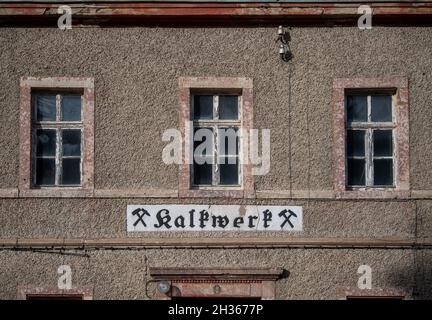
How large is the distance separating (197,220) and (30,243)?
7.45 ft

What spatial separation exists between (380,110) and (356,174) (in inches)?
37.9

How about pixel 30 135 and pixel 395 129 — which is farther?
pixel 395 129

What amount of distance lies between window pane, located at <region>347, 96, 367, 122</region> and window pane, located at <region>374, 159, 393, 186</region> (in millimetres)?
665

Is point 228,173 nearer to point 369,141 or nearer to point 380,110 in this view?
point 369,141

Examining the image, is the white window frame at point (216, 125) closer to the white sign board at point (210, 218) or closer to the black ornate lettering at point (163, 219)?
the white sign board at point (210, 218)

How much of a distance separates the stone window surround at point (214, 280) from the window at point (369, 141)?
1.81 meters

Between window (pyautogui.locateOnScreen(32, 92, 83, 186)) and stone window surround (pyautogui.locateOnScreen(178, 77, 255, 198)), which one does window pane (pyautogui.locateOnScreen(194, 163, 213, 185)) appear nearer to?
stone window surround (pyautogui.locateOnScreen(178, 77, 255, 198))

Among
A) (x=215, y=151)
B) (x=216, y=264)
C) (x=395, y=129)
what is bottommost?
(x=216, y=264)

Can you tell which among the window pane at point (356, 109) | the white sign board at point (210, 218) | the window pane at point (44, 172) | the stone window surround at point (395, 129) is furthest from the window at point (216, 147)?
the window pane at point (44, 172)

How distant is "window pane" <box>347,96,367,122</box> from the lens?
14.8 metres

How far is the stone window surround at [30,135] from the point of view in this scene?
568 inches

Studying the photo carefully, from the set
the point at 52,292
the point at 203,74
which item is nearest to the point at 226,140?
the point at 203,74

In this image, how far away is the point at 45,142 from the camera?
48.3 ft

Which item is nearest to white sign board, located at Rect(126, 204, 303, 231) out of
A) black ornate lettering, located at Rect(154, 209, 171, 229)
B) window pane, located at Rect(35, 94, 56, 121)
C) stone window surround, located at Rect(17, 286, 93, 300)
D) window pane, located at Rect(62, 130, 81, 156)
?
black ornate lettering, located at Rect(154, 209, 171, 229)
